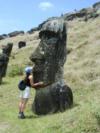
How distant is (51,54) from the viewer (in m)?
17.1

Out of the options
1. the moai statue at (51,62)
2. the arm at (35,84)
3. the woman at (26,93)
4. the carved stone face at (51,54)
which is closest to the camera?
the woman at (26,93)

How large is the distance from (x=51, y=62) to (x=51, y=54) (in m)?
0.28

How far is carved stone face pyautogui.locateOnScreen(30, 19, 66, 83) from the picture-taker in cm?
1706

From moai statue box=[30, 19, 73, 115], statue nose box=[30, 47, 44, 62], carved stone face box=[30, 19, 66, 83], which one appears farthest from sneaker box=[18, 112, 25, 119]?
statue nose box=[30, 47, 44, 62]

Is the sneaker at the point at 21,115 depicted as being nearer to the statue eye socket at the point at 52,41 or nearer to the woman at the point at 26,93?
the woman at the point at 26,93

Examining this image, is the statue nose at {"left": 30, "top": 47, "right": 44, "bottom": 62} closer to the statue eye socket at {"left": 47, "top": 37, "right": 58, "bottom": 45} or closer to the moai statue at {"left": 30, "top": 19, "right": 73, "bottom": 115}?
the moai statue at {"left": 30, "top": 19, "right": 73, "bottom": 115}

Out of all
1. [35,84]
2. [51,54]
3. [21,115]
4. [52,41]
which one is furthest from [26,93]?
[52,41]

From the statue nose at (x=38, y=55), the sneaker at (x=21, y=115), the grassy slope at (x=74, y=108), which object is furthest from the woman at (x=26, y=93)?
the statue nose at (x=38, y=55)

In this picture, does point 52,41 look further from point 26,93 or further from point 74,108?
point 74,108

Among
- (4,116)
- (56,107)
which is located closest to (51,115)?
(56,107)

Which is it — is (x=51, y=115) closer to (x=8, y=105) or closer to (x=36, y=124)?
(x=36, y=124)

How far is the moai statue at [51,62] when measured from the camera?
658 inches

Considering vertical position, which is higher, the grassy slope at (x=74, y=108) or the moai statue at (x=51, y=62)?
the moai statue at (x=51, y=62)

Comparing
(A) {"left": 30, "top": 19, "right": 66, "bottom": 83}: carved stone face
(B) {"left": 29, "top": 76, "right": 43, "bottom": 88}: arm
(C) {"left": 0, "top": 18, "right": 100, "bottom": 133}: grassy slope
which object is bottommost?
(C) {"left": 0, "top": 18, "right": 100, "bottom": 133}: grassy slope
